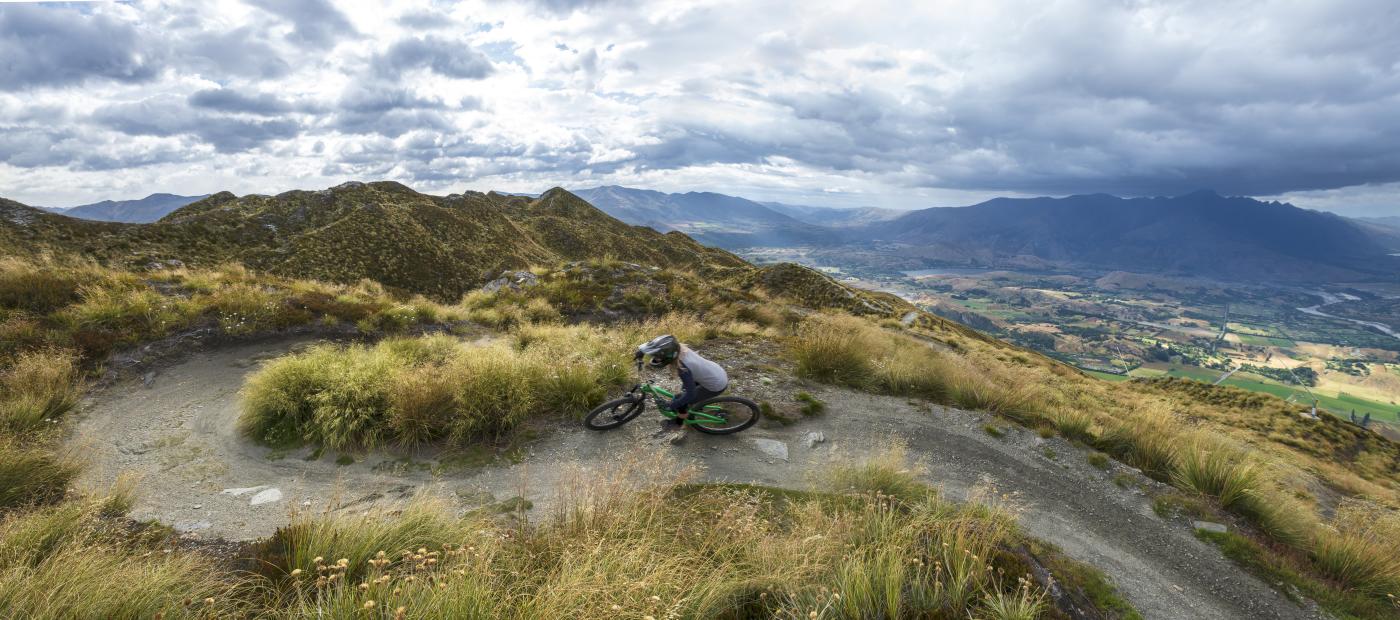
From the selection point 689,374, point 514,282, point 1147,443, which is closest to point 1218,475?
point 1147,443

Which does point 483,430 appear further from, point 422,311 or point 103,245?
point 103,245

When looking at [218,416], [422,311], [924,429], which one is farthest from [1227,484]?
[422,311]

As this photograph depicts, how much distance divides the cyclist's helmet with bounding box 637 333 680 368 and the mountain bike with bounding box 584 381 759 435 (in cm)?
68

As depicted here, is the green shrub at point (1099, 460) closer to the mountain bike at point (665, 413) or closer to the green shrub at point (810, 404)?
the green shrub at point (810, 404)

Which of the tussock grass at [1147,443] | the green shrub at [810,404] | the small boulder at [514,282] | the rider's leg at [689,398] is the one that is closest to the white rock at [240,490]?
the rider's leg at [689,398]

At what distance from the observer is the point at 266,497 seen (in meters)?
6.23

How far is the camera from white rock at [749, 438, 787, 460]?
26.2ft

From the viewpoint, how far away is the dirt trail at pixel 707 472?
18.8ft

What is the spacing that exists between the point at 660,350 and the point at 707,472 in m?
2.06

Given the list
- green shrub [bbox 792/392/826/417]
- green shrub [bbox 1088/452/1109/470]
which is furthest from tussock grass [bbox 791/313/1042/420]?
green shrub [bbox 1088/452/1109/470]

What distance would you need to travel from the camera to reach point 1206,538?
6.48m

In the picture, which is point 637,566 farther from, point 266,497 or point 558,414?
point 266,497

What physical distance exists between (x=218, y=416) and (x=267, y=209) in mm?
47364

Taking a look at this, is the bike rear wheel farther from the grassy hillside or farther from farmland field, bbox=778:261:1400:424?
farmland field, bbox=778:261:1400:424
